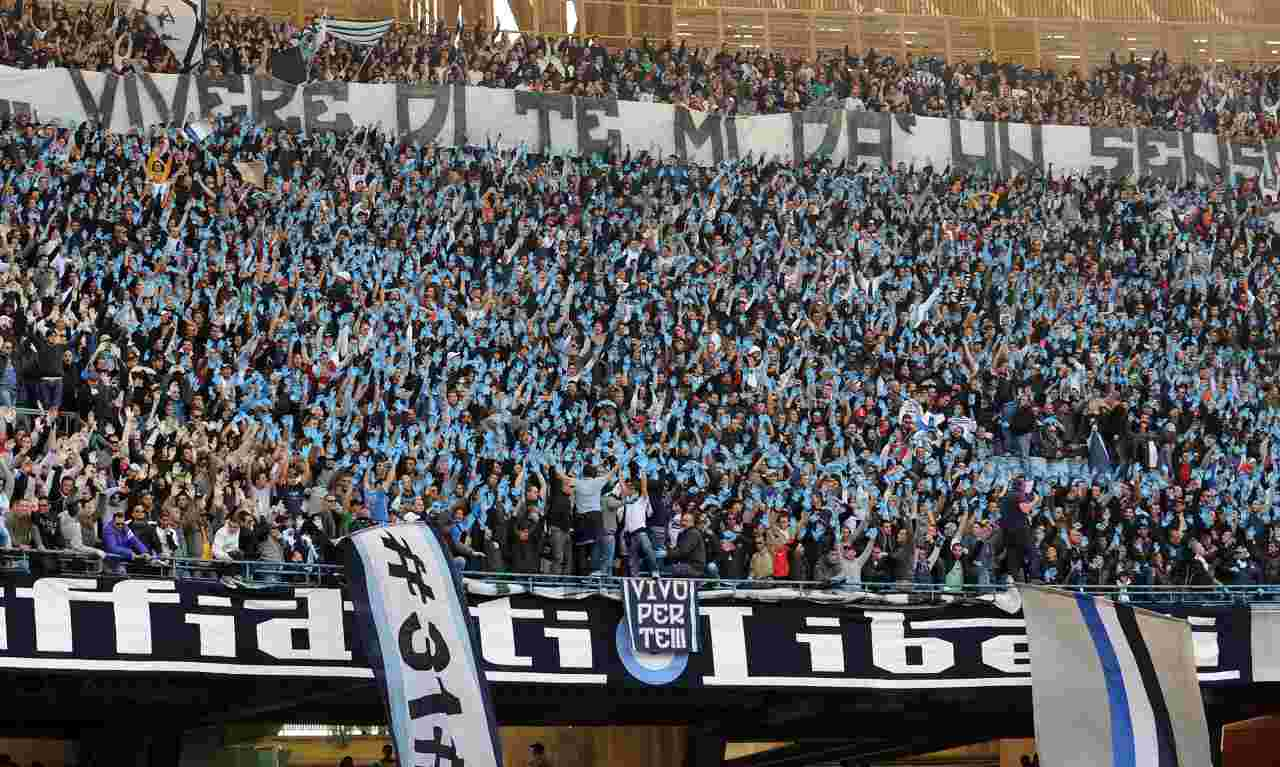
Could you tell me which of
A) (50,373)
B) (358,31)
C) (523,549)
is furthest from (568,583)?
(358,31)

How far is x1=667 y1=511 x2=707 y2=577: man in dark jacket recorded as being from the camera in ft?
55.7

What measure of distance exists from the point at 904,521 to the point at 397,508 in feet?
17.8

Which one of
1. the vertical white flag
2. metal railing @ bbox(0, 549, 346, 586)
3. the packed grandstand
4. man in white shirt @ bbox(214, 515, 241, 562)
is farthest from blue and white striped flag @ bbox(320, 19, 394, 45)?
the vertical white flag

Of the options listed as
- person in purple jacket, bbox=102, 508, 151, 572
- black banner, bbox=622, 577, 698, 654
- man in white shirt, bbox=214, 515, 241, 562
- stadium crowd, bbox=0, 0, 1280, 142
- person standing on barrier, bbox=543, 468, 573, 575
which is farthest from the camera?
stadium crowd, bbox=0, 0, 1280, 142

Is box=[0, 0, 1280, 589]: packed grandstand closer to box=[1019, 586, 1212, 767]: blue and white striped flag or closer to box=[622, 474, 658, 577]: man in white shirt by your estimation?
box=[622, 474, 658, 577]: man in white shirt

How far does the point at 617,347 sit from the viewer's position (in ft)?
73.9

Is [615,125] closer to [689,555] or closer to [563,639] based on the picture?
[689,555]

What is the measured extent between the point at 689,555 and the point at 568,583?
43.9 inches

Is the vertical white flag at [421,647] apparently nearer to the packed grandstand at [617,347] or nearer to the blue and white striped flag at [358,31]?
the packed grandstand at [617,347]

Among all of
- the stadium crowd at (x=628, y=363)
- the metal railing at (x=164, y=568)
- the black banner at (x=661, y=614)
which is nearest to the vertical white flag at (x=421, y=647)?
the metal railing at (x=164, y=568)

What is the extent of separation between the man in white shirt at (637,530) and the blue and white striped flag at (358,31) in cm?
1375

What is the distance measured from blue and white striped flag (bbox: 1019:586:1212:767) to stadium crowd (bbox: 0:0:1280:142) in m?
16.4

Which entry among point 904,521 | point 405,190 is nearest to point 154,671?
point 904,521

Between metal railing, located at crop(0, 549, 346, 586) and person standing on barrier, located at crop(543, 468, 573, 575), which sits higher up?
metal railing, located at crop(0, 549, 346, 586)
